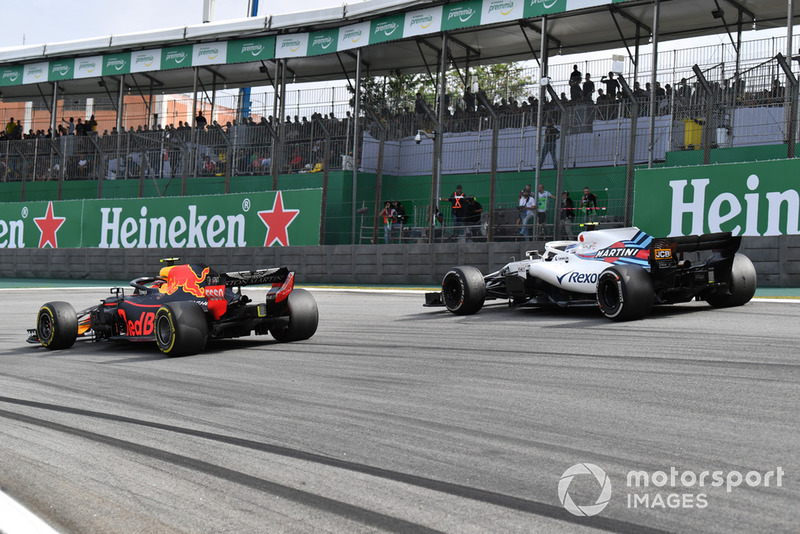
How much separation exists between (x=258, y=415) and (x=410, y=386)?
134cm

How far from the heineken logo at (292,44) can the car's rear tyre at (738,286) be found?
59.7ft

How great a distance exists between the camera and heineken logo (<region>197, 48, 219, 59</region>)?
93.4 ft

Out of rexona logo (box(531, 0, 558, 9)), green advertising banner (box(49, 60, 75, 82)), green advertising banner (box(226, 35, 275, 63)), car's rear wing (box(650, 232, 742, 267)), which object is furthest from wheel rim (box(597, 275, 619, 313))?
green advertising banner (box(49, 60, 75, 82))

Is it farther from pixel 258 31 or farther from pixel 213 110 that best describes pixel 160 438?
pixel 213 110

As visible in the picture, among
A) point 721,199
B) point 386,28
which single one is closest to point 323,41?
point 386,28

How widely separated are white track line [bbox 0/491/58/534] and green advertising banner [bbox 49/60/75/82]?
31.2m

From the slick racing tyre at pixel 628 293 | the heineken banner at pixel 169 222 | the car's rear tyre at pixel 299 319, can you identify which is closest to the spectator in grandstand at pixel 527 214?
the heineken banner at pixel 169 222

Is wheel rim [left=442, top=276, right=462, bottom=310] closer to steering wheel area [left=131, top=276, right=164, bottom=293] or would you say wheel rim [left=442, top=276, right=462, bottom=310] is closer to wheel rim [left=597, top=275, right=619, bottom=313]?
wheel rim [left=597, top=275, right=619, bottom=313]

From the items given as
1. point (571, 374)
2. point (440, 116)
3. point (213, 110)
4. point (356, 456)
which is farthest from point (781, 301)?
point (213, 110)

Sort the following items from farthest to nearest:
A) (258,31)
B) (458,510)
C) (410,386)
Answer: (258,31)
(410,386)
(458,510)

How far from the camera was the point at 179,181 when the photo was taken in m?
27.8

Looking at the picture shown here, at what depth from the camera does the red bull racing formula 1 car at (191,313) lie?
9242 mm

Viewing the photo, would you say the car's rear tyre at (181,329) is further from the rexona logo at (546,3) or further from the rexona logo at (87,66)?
the rexona logo at (87,66)

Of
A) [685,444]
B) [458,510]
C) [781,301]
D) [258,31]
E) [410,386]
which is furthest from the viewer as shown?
[258,31]
